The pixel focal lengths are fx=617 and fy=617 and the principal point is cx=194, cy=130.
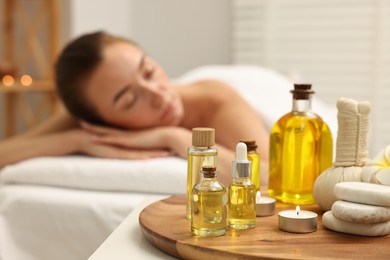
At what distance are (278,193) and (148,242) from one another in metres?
0.31

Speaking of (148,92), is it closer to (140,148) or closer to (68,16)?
(140,148)

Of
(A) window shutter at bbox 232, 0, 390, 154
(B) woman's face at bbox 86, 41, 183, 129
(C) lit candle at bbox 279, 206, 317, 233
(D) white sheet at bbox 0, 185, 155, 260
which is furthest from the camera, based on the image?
(A) window shutter at bbox 232, 0, 390, 154

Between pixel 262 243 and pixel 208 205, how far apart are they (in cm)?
10

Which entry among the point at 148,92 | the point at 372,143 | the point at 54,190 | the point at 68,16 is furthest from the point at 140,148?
the point at 372,143

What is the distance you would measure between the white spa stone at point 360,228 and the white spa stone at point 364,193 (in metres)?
0.03

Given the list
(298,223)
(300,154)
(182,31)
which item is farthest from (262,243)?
(182,31)

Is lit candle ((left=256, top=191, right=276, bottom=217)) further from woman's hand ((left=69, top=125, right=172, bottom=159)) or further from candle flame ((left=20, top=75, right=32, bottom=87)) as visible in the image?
candle flame ((left=20, top=75, right=32, bottom=87))

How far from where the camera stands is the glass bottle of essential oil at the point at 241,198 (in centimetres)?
96

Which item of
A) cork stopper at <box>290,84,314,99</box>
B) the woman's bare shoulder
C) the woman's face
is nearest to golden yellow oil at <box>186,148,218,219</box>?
cork stopper at <box>290,84,314,99</box>

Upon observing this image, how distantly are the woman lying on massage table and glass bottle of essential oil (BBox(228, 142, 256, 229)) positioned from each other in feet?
2.58

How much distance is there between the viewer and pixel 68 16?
9.32 ft

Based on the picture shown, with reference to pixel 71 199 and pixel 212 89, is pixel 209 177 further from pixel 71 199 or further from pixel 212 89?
pixel 212 89

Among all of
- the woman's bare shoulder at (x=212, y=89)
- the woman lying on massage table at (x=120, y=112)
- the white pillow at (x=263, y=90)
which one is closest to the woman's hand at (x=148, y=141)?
the woman lying on massage table at (x=120, y=112)

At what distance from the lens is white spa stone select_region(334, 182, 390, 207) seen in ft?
2.99
